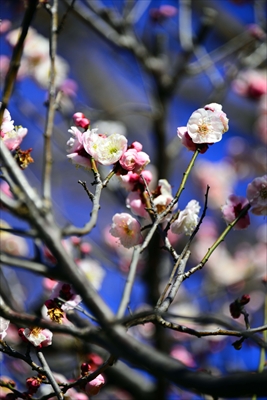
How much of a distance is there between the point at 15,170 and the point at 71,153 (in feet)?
1.25

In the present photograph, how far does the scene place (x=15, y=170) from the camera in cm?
76

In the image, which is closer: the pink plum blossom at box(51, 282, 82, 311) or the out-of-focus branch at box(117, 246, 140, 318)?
the out-of-focus branch at box(117, 246, 140, 318)

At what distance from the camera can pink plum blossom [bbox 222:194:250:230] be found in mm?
1226

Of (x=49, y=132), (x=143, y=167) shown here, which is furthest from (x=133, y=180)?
(x=49, y=132)

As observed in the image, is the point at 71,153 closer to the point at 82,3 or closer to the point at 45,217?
the point at 45,217

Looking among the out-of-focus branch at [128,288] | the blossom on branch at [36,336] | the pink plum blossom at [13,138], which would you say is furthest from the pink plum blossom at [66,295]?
the pink plum blossom at [13,138]

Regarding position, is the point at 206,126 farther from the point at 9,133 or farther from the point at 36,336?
the point at 36,336

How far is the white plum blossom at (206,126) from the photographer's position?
1118mm

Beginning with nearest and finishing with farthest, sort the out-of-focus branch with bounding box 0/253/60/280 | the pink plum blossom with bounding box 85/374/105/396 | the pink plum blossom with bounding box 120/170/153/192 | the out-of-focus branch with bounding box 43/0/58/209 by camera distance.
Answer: the out-of-focus branch with bounding box 0/253/60/280, the out-of-focus branch with bounding box 43/0/58/209, the pink plum blossom with bounding box 85/374/105/396, the pink plum blossom with bounding box 120/170/153/192

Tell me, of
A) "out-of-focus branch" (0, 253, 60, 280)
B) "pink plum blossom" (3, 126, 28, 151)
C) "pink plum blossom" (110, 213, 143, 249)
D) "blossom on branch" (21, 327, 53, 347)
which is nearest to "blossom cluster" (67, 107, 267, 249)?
"pink plum blossom" (110, 213, 143, 249)

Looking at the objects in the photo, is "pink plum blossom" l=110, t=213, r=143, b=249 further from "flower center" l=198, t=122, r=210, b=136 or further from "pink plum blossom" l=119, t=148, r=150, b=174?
"flower center" l=198, t=122, r=210, b=136

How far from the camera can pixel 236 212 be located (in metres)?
1.23

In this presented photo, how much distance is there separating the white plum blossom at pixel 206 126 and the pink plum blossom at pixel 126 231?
229 millimetres

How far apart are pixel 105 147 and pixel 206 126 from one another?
8.7 inches
